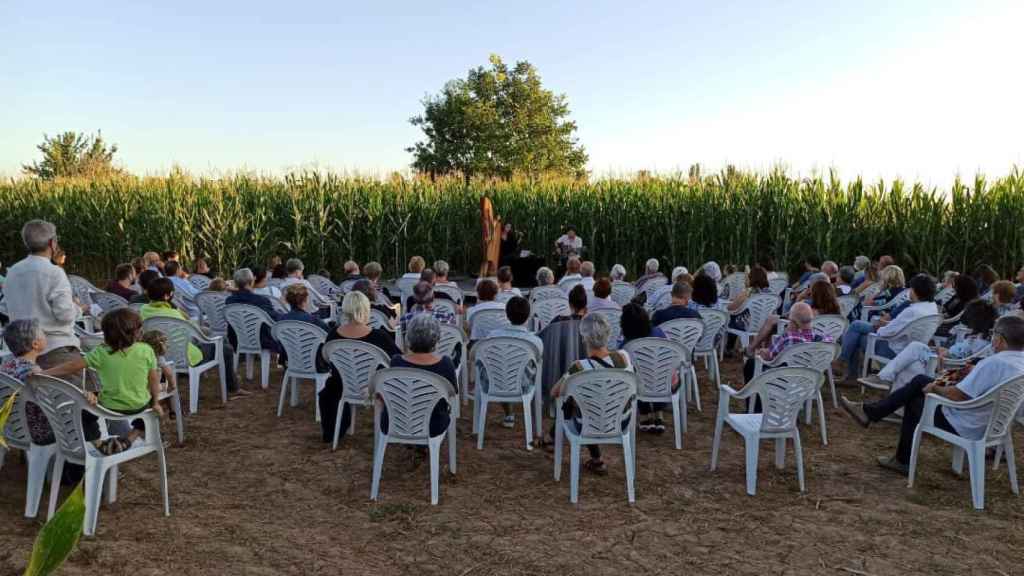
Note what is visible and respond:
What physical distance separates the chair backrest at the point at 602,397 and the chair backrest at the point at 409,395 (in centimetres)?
74

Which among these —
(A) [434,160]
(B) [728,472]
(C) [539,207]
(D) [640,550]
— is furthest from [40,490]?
(A) [434,160]

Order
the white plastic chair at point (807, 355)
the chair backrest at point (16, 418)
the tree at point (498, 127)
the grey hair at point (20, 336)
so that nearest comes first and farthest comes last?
the chair backrest at point (16, 418) → the grey hair at point (20, 336) → the white plastic chair at point (807, 355) → the tree at point (498, 127)

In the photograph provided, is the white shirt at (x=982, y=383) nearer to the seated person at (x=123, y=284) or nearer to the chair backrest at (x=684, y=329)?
the chair backrest at (x=684, y=329)

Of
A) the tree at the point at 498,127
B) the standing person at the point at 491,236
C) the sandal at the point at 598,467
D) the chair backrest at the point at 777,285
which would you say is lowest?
the sandal at the point at 598,467

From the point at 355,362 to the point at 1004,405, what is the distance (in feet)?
13.2

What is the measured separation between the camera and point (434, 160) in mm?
42281

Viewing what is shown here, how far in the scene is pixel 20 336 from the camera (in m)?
4.11

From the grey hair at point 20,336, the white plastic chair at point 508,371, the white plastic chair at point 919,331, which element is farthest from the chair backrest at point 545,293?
the grey hair at point 20,336

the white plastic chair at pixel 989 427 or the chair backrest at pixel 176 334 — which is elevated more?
the chair backrest at pixel 176 334

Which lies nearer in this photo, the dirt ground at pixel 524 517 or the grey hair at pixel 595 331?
the dirt ground at pixel 524 517

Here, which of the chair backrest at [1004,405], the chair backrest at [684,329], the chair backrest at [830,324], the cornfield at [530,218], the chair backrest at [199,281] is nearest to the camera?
the chair backrest at [1004,405]

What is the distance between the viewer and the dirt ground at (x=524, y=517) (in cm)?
371

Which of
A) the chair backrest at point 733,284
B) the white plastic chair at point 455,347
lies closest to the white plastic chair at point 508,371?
the white plastic chair at point 455,347

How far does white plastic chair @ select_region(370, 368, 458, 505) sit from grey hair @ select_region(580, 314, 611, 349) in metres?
0.87
